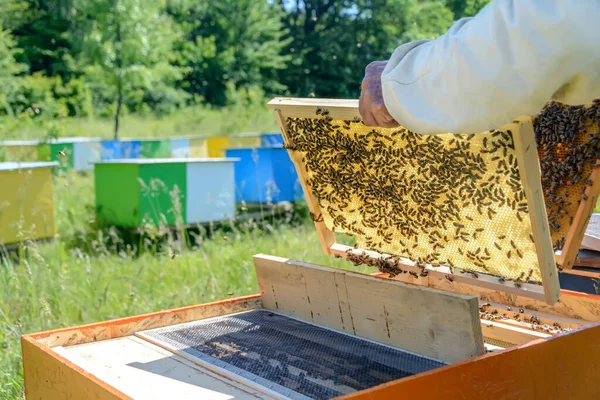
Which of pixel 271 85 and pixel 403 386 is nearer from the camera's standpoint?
pixel 403 386

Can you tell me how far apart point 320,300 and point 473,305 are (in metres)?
0.72

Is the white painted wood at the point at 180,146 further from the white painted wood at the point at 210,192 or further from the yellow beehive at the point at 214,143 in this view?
the white painted wood at the point at 210,192

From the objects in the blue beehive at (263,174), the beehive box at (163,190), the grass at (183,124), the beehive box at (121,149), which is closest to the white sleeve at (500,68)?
the beehive box at (163,190)

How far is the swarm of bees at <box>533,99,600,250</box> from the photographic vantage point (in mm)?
2123

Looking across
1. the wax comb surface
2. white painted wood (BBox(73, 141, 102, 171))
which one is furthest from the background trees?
the wax comb surface

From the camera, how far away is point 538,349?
5.62ft

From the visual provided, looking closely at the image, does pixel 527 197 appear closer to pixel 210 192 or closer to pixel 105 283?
pixel 105 283

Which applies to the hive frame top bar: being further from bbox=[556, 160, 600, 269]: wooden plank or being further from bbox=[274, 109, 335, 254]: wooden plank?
bbox=[556, 160, 600, 269]: wooden plank

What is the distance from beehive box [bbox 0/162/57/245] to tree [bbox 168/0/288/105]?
1057 inches

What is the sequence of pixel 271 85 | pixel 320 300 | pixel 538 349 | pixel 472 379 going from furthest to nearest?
pixel 271 85 → pixel 320 300 → pixel 538 349 → pixel 472 379

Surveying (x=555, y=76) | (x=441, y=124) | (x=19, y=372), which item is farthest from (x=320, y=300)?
(x=19, y=372)

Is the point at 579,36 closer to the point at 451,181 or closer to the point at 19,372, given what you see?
the point at 451,181

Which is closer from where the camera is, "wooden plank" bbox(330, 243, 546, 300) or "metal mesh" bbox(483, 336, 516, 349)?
"wooden plank" bbox(330, 243, 546, 300)

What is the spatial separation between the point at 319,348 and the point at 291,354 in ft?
0.36
